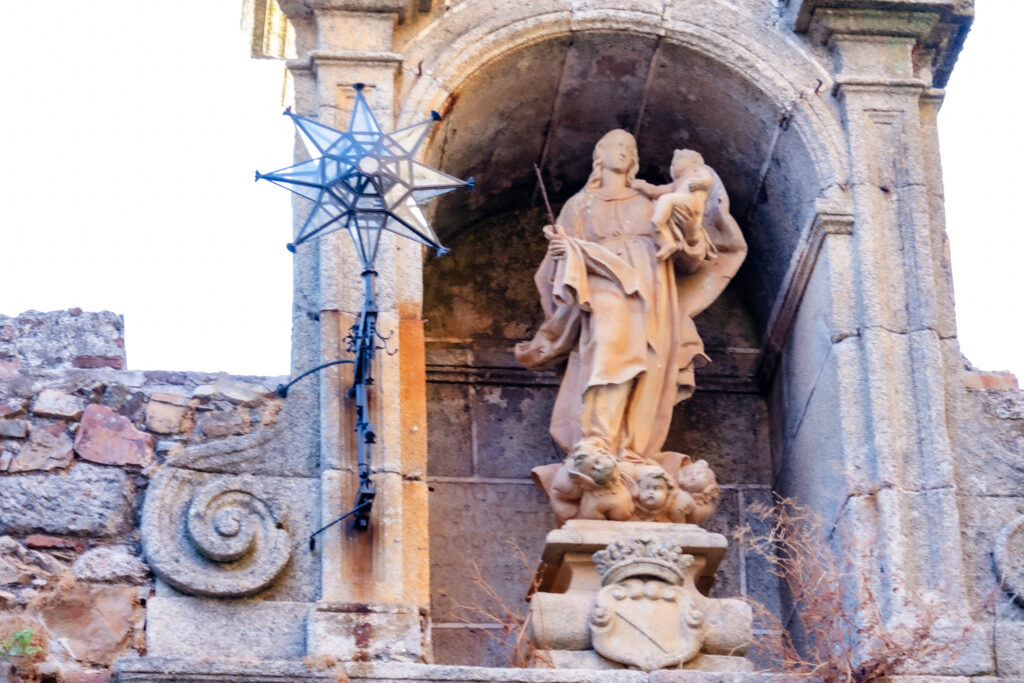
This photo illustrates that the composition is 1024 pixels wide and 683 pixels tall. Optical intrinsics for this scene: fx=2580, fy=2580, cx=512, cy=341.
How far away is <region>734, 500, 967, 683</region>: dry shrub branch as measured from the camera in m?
8.02

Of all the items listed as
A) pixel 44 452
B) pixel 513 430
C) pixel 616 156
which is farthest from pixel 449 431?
pixel 44 452

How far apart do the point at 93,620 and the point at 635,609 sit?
172 cm

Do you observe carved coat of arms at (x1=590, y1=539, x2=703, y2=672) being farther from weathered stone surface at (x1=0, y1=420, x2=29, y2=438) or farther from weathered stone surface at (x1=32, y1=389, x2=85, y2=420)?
weathered stone surface at (x1=0, y1=420, x2=29, y2=438)

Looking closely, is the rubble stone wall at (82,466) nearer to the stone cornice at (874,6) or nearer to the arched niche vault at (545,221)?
the arched niche vault at (545,221)

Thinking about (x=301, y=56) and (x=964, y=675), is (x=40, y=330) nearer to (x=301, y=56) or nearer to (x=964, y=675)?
(x=301, y=56)

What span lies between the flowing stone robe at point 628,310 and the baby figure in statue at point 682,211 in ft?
0.14

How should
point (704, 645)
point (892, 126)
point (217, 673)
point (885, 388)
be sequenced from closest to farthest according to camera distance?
point (217, 673) → point (704, 645) → point (885, 388) → point (892, 126)

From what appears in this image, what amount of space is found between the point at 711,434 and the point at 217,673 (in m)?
2.91

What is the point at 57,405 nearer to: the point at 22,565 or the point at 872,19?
the point at 22,565

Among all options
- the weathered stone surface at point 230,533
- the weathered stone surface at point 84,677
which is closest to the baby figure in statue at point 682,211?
the weathered stone surface at point 230,533

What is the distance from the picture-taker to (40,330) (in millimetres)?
8766

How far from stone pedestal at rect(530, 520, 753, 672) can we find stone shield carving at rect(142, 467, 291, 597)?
89cm

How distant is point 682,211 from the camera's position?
9203mm

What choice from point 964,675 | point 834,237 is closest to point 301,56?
point 834,237
